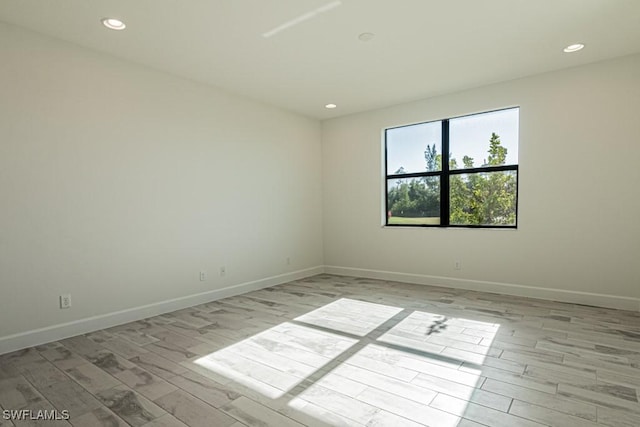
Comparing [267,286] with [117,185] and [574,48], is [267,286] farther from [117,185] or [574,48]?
[574,48]

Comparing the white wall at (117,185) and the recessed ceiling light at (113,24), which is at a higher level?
the recessed ceiling light at (113,24)

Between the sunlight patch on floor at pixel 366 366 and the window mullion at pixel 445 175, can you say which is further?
the window mullion at pixel 445 175

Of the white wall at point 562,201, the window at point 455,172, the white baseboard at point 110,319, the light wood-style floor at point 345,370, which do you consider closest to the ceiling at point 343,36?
the white wall at point 562,201

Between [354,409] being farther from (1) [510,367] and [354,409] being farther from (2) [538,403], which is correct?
(1) [510,367]

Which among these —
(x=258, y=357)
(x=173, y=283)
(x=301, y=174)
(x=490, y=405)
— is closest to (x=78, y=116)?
(x=173, y=283)

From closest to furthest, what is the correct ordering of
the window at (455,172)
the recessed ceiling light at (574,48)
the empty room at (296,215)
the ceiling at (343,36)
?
the empty room at (296,215) < the ceiling at (343,36) < the recessed ceiling light at (574,48) < the window at (455,172)

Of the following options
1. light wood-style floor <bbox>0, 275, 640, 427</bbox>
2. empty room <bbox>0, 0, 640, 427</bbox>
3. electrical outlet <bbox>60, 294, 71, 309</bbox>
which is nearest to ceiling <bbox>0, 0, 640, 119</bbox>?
empty room <bbox>0, 0, 640, 427</bbox>

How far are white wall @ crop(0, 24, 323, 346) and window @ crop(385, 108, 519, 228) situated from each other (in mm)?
1994

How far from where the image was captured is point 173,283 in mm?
3979

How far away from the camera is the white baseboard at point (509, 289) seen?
150 inches

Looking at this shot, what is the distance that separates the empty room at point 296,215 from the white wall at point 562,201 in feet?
0.07

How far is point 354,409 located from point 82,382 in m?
1.80

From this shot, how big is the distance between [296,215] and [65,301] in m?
3.27

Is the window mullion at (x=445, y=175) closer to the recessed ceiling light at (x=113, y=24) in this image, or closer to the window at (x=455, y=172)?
the window at (x=455, y=172)
